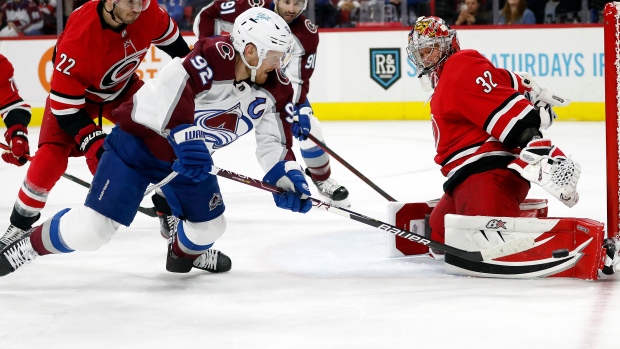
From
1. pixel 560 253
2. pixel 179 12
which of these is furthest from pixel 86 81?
pixel 179 12

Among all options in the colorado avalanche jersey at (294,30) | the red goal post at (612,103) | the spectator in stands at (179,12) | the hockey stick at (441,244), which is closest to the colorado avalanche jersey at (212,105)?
the hockey stick at (441,244)

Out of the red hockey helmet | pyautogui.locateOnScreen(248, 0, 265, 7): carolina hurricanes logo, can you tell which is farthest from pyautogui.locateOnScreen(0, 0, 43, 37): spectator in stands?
the red hockey helmet

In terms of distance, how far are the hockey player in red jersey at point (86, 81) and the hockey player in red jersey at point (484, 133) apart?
97 centimetres

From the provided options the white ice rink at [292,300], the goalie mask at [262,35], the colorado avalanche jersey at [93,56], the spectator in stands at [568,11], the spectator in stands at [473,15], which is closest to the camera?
the white ice rink at [292,300]

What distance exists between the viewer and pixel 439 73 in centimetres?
315

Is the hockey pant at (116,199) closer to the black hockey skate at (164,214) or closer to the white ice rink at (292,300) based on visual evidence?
the white ice rink at (292,300)

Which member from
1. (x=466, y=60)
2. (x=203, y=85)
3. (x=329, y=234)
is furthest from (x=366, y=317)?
(x=329, y=234)

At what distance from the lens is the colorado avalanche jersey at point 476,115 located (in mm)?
2906

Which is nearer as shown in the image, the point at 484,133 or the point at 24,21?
the point at 484,133

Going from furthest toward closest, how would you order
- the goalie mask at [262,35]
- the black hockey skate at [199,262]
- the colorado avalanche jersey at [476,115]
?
the black hockey skate at [199,262], the colorado avalanche jersey at [476,115], the goalie mask at [262,35]

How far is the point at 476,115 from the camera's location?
296 cm

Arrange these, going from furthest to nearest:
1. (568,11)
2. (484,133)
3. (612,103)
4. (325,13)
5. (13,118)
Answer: (325,13)
(568,11)
(13,118)
(484,133)
(612,103)

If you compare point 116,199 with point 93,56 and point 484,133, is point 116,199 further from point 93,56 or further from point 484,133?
point 484,133

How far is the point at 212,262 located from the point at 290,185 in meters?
0.41
